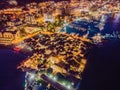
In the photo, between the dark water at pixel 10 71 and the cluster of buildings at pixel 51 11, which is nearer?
the dark water at pixel 10 71

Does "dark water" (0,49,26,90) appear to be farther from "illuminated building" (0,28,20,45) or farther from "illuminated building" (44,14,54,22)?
"illuminated building" (44,14,54,22)

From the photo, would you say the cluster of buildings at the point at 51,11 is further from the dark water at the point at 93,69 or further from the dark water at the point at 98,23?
the dark water at the point at 93,69

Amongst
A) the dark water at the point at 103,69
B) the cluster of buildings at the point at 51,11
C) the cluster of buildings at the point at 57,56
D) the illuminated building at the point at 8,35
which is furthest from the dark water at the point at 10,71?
the cluster of buildings at the point at 51,11

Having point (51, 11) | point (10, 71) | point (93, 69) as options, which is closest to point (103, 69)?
point (93, 69)

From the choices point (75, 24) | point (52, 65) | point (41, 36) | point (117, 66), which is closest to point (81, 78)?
point (52, 65)

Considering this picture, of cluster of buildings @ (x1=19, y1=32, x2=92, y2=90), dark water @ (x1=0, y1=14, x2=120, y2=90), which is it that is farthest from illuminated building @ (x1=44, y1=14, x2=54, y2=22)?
dark water @ (x1=0, y1=14, x2=120, y2=90)

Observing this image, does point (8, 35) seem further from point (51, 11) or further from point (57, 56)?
point (51, 11)

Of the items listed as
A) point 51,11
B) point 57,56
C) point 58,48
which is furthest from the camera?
point 51,11

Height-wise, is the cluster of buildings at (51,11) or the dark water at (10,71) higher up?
the cluster of buildings at (51,11)
